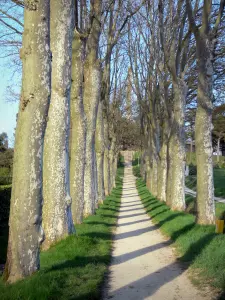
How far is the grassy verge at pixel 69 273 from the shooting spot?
533 centimetres

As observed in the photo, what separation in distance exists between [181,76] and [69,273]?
40.1ft

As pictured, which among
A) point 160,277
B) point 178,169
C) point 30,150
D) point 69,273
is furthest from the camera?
point 178,169

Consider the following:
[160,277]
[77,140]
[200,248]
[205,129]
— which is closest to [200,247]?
[200,248]

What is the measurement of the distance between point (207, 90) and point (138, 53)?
17279 mm

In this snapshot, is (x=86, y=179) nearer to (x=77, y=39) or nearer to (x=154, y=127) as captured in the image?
(x=77, y=39)

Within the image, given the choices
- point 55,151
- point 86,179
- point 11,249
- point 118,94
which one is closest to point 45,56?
point 11,249

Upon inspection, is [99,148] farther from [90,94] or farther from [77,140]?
[77,140]

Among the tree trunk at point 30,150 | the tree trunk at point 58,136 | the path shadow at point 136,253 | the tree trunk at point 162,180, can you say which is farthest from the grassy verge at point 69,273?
the tree trunk at point 162,180

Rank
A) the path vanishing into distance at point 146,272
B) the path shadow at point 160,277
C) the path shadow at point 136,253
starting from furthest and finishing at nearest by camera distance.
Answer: the path shadow at point 136,253 < the path shadow at point 160,277 < the path vanishing into distance at point 146,272

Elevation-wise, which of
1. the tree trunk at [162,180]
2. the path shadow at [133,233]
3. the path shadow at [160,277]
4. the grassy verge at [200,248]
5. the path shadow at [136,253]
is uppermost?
the tree trunk at [162,180]

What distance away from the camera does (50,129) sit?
948cm

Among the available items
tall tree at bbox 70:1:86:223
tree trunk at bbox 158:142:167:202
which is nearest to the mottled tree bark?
tall tree at bbox 70:1:86:223

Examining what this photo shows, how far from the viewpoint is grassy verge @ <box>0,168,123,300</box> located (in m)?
5.33

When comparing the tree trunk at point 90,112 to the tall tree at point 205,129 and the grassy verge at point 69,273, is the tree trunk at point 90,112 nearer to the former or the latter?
the tall tree at point 205,129
